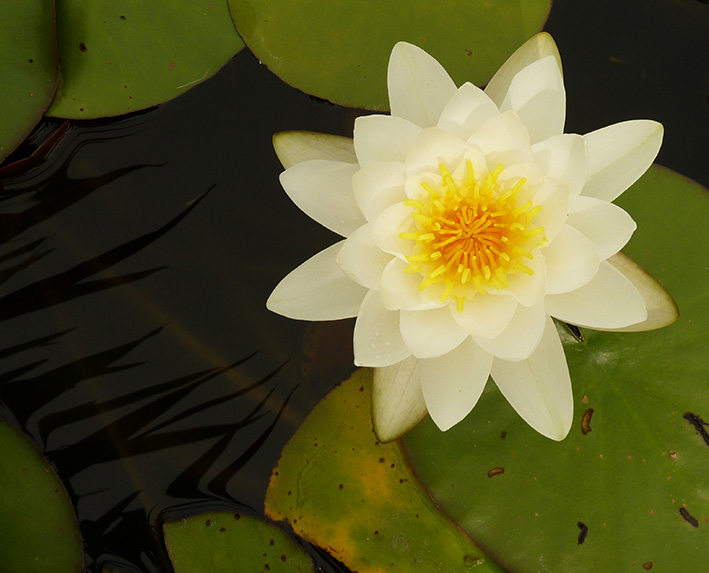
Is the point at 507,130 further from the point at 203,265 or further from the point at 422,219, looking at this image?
the point at 203,265

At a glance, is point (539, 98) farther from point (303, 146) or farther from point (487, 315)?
point (303, 146)

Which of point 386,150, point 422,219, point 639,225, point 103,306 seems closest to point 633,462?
point 639,225

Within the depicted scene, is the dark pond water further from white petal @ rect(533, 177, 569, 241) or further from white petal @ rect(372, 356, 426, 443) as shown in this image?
white petal @ rect(533, 177, 569, 241)

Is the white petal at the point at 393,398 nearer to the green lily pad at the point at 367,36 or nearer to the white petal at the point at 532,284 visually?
the white petal at the point at 532,284

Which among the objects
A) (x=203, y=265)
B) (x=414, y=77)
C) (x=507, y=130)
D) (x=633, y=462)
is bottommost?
(x=633, y=462)

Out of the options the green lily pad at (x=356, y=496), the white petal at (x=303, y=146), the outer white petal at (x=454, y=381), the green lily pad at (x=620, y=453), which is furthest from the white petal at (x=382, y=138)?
the green lily pad at (x=356, y=496)

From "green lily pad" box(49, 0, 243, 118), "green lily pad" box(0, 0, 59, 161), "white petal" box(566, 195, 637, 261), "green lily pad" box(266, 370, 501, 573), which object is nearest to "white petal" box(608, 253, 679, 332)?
"white petal" box(566, 195, 637, 261)

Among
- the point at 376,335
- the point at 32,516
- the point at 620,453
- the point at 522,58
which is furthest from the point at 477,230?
the point at 32,516
